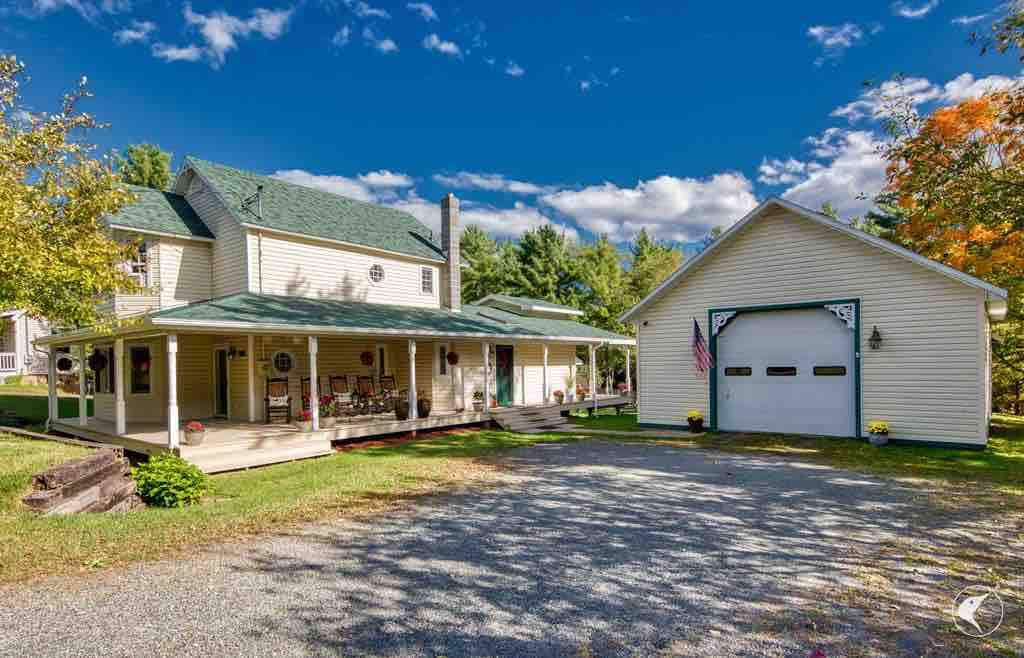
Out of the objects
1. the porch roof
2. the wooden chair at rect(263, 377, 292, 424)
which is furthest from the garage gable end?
the wooden chair at rect(263, 377, 292, 424)

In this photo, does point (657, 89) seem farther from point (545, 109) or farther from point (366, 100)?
point (366, 100)

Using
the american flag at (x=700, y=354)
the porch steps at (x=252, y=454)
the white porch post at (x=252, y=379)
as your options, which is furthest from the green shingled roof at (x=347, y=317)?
the american flag at (x=700, y=354)

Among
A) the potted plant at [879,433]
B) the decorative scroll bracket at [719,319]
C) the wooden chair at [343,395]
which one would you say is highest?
the decorative scroll bracket at [719,319]

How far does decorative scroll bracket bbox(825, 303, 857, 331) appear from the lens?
12.6 metres

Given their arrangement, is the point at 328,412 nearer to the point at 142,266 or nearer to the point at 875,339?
the point at 142,266

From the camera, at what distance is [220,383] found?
52.7 feet

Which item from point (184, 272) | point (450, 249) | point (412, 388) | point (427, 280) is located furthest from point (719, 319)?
point (184, 272)

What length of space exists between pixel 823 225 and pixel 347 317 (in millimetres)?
12306

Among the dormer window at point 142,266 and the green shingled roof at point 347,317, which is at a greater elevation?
the dormer window at point 142,266

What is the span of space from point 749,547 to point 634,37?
54.0 ft

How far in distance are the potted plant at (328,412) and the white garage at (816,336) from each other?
8785 mm

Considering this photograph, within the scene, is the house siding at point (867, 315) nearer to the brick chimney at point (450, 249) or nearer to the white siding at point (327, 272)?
the brick chimney at point (450, 249)

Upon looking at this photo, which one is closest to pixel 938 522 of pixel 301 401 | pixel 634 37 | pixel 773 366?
pixel 773 366

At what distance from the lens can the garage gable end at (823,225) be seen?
11.0m
